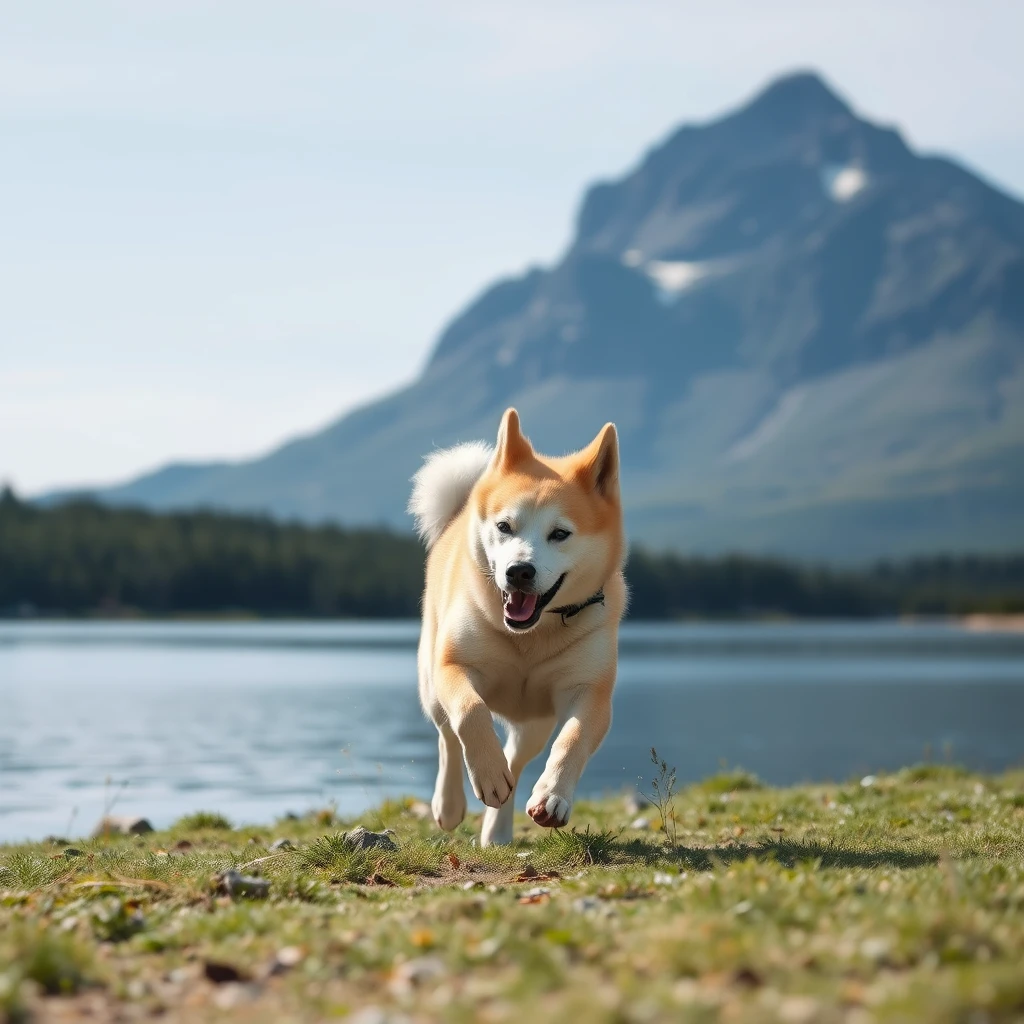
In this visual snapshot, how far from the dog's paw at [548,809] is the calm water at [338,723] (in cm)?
673

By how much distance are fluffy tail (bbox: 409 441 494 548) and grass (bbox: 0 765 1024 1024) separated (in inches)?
135

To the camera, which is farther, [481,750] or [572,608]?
[572,608]

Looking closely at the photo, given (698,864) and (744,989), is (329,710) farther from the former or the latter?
(744,989)

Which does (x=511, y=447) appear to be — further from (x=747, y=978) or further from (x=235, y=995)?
(x=747, y=978)

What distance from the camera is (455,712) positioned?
974 centimetres

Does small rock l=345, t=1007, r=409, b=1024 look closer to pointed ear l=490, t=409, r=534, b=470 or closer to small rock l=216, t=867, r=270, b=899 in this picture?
small rock l=216, t=867, r=270, b=899

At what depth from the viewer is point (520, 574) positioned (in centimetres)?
945

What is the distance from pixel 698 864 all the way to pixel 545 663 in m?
1.88

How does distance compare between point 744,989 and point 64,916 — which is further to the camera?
point 64,916

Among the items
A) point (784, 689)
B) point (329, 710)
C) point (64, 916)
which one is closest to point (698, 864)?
point (64, 916)

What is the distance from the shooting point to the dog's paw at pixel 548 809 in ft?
29.3

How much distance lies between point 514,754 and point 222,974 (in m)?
5.69

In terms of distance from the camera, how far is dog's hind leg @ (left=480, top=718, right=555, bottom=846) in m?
11.1

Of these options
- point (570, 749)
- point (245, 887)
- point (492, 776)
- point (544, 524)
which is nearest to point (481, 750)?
point (492, 776)
